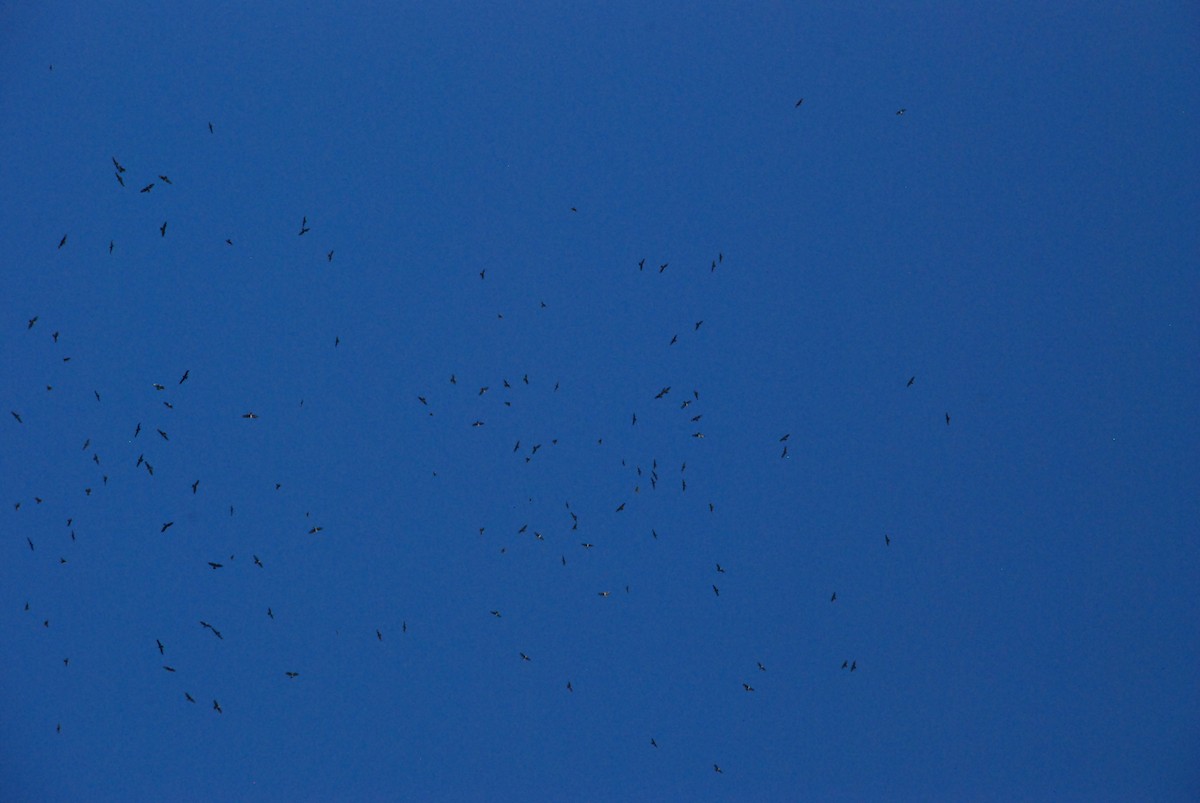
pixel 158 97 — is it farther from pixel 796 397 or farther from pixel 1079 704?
pixel 1079 704

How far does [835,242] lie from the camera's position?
2586 millimetres

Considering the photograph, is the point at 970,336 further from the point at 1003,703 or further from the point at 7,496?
the point at 7,496

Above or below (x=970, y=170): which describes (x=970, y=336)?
below

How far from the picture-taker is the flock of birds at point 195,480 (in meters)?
2.53

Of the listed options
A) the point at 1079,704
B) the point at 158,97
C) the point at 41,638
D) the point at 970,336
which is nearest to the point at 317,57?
the point at 158,97

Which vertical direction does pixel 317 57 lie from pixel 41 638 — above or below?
above

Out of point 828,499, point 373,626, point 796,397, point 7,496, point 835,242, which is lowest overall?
point 373,626

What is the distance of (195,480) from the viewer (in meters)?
2.54

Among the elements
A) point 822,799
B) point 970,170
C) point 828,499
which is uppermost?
point 970,170

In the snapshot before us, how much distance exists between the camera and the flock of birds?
2.53 metres

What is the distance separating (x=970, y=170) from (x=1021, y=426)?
0.88 meters

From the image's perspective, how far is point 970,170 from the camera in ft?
8.46

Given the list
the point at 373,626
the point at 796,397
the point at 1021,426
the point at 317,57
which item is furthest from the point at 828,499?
the point at 317,57

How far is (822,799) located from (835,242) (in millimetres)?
1864
